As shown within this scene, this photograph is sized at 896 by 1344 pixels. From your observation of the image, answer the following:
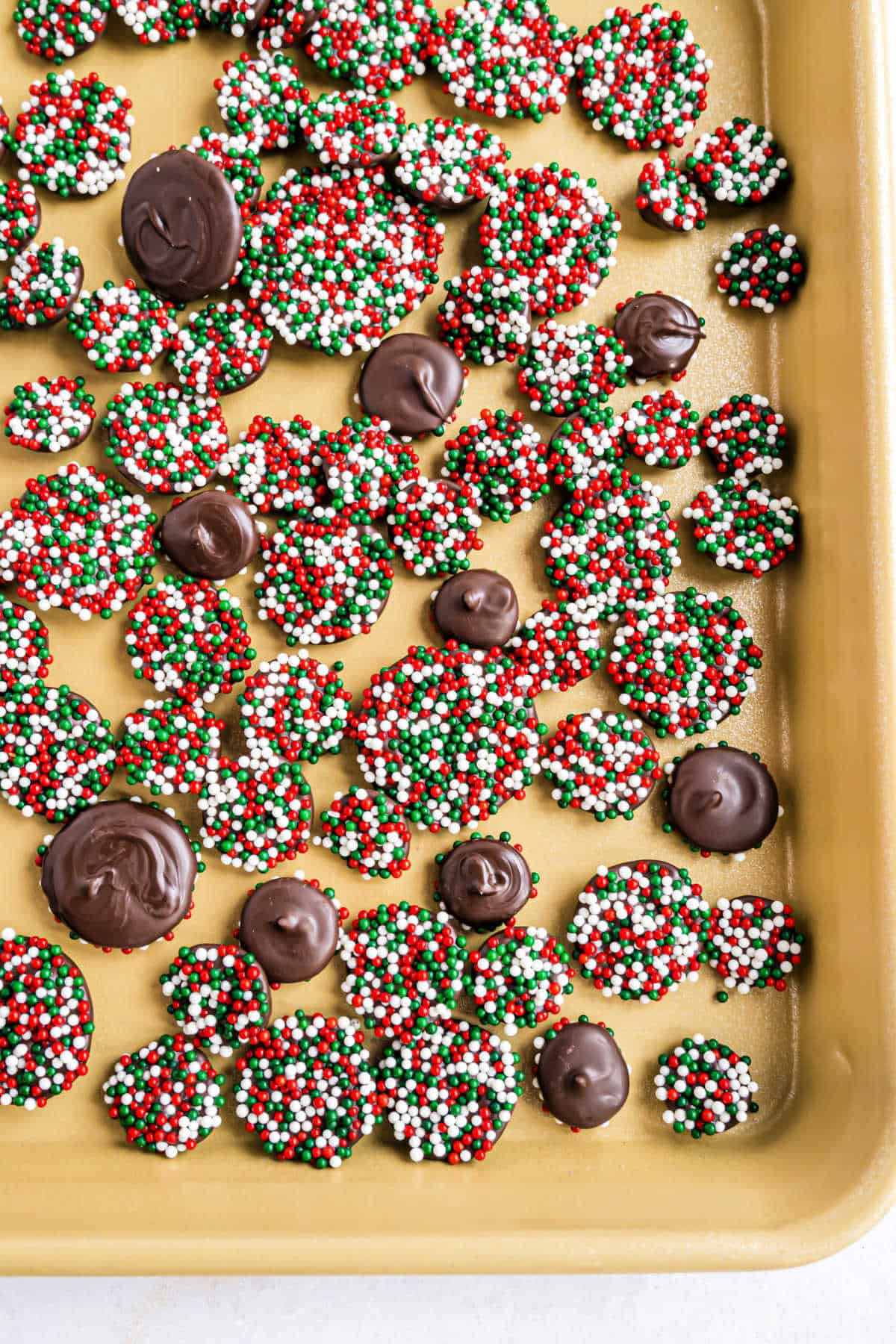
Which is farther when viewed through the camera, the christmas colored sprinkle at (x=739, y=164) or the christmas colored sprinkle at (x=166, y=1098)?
the christmas colored sprinkle at (x=739, y=164)

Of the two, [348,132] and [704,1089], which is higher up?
[348,132]

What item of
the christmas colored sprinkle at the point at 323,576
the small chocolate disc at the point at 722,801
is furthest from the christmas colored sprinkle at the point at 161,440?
the small chocolate disc at the point at 722,801

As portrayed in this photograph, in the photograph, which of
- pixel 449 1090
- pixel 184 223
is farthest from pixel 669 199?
pixel 449 1090

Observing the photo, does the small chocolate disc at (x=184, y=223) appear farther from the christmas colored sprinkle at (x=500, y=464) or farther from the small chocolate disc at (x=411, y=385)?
the christmas colored sprinkle at (x=500, y=464)

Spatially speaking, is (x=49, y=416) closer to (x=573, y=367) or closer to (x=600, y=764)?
(x=573, y=367)

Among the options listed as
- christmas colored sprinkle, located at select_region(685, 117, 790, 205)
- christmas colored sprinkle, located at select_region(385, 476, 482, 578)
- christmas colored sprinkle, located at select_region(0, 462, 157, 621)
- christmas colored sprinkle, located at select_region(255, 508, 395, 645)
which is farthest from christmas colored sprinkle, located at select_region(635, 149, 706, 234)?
christmas colored sprinkle, located at select_region(0, 462, 157, 621)
